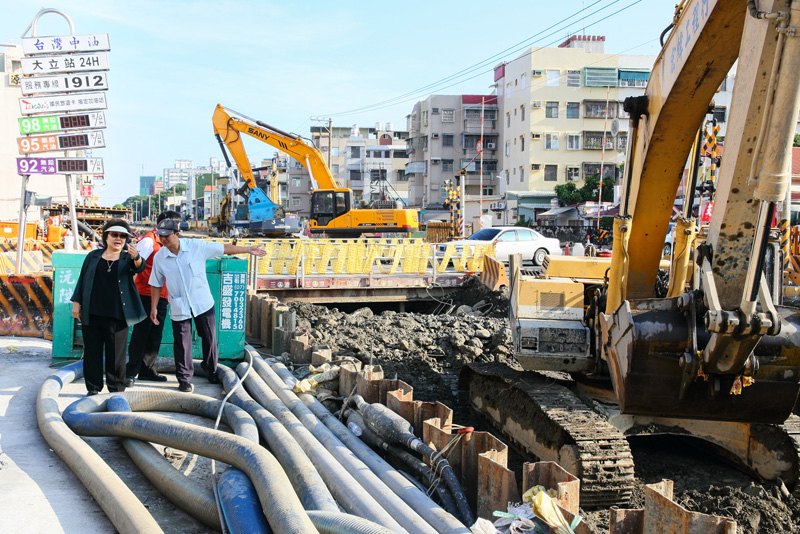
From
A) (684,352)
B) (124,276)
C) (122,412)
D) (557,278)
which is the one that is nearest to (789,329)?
(684,352)

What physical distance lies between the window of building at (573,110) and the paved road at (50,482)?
52.4 meters

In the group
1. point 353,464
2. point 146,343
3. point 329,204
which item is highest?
point 329,204

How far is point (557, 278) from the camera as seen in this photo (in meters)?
7.54

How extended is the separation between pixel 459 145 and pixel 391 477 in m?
61.6

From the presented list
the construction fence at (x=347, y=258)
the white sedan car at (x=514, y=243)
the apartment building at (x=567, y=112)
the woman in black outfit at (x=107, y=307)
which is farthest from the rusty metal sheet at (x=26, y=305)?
the apartment building at (x=567, y=112)

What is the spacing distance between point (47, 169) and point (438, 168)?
5551 centimetres

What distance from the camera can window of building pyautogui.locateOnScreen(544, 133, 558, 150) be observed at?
54594 millimetres

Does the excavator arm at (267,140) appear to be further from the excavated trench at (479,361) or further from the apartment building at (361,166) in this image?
the apartment building at (361,166)

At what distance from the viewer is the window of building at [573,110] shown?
178ft

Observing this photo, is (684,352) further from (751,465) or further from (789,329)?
(751,465)

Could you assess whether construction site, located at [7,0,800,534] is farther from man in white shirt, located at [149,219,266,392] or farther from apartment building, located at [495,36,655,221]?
apartment building, located at [495,36,655,221]

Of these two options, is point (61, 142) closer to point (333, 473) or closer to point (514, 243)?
point (333, 473)

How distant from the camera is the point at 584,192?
163 feet

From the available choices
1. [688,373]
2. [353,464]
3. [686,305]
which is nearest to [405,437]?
[353,464]
